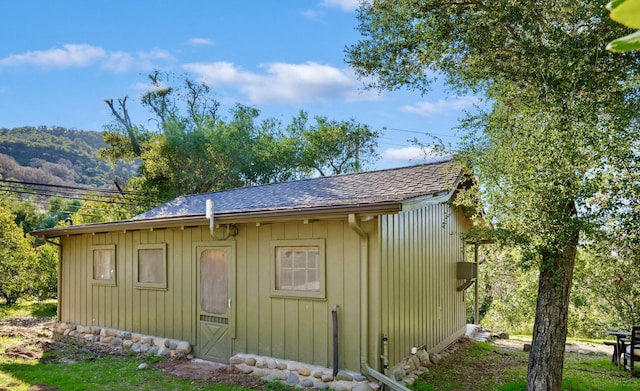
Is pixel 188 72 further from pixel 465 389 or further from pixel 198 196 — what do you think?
pixel 465 389

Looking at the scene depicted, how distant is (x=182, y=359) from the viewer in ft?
24.1

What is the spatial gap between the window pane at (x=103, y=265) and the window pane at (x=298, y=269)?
4.39 metres

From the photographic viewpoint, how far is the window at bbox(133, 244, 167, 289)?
805cm

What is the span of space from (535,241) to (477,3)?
3463mm

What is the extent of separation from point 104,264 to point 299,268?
200 inches

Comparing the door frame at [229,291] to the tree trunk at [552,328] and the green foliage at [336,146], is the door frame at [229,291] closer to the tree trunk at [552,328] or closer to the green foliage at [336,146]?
the tree trunk at [552,328]

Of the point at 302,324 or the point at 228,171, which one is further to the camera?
the point at 228,171

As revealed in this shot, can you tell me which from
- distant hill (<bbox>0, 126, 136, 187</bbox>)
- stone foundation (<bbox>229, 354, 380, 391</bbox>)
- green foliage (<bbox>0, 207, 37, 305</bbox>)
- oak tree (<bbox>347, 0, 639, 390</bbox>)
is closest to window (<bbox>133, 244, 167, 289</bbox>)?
stone foundation (<bbox>229, 354, 380, 391</bbox>)

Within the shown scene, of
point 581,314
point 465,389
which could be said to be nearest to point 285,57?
point 581,314

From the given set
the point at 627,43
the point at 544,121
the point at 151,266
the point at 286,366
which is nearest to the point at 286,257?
the point at 286,366

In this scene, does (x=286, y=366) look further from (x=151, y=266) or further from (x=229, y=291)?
(x=151, y=266)

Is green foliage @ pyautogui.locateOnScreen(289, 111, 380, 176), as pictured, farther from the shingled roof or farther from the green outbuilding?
the green outbuilding

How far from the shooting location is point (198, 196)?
37.5ft

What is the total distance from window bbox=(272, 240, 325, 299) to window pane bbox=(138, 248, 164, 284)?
273 cm
